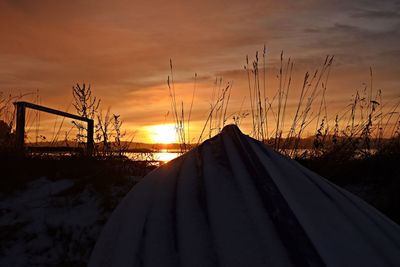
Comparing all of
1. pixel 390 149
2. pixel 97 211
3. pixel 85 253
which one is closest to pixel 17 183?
pixel 97 211

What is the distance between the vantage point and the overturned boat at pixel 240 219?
126cm

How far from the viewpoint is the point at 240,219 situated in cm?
135

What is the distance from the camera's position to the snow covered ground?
3.08 metres

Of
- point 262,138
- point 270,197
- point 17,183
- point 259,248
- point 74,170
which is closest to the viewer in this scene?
point 259,248

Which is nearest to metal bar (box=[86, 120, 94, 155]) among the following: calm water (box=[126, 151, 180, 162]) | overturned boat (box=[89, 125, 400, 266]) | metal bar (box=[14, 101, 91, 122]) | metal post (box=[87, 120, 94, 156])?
metal post (box=[87, 120, 94, 156])

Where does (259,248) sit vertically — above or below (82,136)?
below

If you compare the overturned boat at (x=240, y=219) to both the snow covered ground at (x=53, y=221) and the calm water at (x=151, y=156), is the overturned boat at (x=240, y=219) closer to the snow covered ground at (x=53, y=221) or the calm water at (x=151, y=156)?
the snow covered ground at (x=53, y=221)

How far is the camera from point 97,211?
11.9ft

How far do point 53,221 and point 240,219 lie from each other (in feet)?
8.11

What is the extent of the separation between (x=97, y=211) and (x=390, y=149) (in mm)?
3171

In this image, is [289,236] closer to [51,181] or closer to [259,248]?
[259,248]

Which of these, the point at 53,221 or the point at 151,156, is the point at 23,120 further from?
the point at 53,221

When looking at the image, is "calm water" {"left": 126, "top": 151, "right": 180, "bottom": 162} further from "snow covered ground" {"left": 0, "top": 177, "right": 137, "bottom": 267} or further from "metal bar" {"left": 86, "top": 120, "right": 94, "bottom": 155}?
"snow covered ground" {"left": 0, "top": 177, "right": 137, "bottom": 267}

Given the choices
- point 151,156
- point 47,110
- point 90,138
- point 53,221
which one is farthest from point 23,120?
point 53,221
